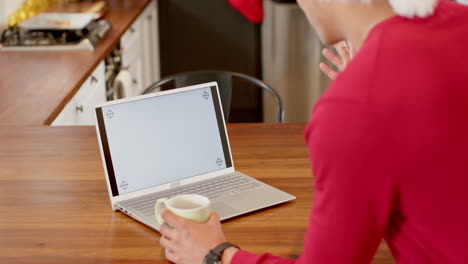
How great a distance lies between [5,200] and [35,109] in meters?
0.81

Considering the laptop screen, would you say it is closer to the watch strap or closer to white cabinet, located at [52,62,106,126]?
the watch strap

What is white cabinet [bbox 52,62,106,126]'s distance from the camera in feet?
8.59

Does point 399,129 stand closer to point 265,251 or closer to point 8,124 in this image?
point 265,251

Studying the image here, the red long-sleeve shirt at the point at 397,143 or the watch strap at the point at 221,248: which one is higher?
the red long-sleeve shirt at the point at 397,143

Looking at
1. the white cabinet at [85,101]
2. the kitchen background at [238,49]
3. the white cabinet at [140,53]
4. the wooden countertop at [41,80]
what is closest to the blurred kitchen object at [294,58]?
the kitchen background at [238,49]

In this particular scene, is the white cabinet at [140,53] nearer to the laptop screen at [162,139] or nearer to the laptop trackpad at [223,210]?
the laptop screen at [162,139]

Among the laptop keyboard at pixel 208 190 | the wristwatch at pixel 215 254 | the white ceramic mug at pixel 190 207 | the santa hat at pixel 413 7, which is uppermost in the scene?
the santa hat at pixel 413 7

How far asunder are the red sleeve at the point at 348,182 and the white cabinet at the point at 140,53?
267 centimetres

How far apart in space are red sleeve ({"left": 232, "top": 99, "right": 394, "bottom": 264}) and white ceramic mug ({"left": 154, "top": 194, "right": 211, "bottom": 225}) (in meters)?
0.29

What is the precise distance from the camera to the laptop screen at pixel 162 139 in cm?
154

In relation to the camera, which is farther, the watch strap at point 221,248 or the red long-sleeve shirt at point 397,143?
the watch strap at point 221,248

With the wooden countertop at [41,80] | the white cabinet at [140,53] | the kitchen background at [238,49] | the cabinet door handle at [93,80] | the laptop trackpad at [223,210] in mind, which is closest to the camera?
the laptop trackpad at [223,210]

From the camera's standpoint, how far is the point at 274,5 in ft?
15.0

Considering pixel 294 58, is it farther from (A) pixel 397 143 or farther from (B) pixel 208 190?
(A) pixel 397 143
